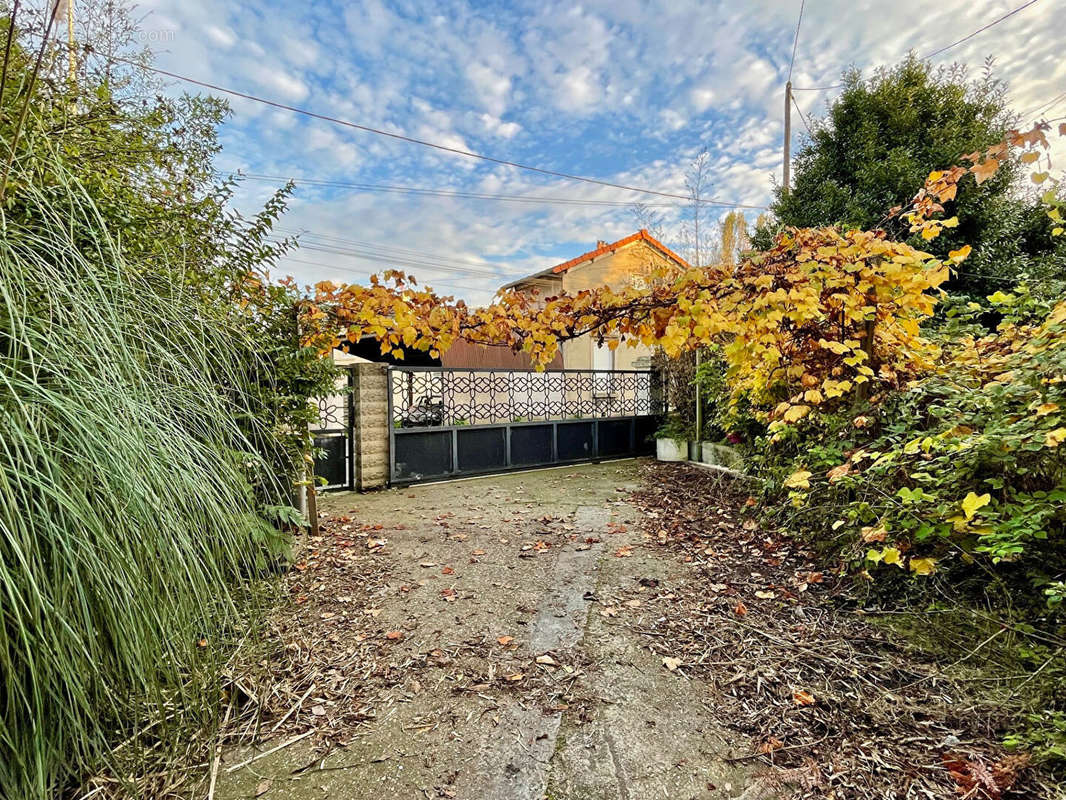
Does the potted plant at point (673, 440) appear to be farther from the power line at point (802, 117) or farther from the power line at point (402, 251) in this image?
the power line at point (402, 251)

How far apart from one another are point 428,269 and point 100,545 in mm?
16426

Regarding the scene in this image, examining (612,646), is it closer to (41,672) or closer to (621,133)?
(41,672)

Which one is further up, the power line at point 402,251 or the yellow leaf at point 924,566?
the power line at point 402,251

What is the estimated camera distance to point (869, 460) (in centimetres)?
276

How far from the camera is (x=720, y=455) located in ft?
19.5

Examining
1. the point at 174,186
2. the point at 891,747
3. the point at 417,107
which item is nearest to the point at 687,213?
the point at 417,107

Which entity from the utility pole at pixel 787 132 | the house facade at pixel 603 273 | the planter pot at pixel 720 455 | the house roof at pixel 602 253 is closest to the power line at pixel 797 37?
the utility pole at pixel 787 132

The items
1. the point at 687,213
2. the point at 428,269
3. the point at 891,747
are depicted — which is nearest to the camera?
the point at 891,747

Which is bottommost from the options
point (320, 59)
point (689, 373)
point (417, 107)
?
point (689, 373)

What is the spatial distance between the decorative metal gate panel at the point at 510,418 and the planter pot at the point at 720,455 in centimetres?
108

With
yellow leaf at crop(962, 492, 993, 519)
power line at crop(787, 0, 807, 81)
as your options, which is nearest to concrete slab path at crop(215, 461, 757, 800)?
yellow leaf at crop(962, 492, 993, 519)

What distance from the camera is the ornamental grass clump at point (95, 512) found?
90 centimetres

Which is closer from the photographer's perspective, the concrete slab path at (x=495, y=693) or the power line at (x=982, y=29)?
the concrete slab path at (x=495, y=693)

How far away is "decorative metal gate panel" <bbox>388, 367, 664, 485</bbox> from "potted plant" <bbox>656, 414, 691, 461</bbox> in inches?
13.4
